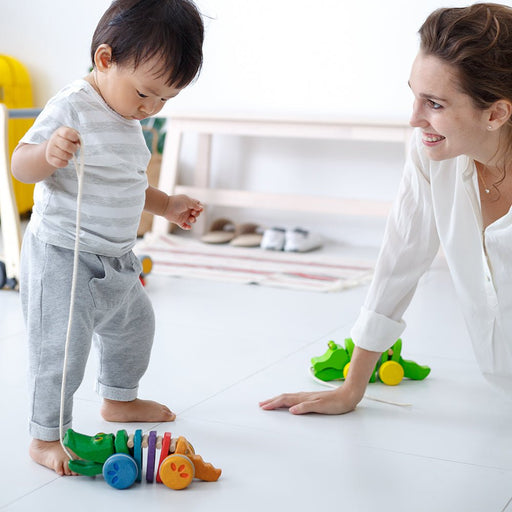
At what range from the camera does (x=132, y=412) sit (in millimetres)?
1348

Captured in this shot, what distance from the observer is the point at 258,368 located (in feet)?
5.53

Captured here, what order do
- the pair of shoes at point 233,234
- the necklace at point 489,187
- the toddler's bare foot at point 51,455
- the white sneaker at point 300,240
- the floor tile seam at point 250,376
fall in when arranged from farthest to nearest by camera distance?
the pair of shoes at point 233,234 → the white sneaker at point 300,240 → the floor tile seam at point 250,376 → the necklace at point 489,187 → the toddler's bare foot at point 51,455

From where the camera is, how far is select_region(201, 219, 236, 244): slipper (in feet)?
11.2

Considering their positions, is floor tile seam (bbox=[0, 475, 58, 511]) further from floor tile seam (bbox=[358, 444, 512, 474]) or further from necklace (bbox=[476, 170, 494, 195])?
necklace (bbox=[476, 170, 494, 195])

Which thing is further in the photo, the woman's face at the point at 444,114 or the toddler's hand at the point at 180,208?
the toddler's hand at the point at 180,208

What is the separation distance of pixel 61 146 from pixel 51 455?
0.44 m

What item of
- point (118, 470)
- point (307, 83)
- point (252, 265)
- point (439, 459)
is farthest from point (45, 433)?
point (307, 83)

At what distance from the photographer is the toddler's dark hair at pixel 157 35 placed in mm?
1145

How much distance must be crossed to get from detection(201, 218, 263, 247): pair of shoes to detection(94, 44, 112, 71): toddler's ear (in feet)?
7.09

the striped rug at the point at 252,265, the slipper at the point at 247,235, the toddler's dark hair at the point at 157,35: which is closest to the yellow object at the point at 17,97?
the striped rug at the point at 252,265

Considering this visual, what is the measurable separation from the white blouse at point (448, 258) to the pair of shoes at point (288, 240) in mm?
1853

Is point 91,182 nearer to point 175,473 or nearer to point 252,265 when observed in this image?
point 175,473

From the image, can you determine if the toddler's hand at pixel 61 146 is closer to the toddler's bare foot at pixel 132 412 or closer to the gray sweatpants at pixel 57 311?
the gray sweatpants at pixel 57 311

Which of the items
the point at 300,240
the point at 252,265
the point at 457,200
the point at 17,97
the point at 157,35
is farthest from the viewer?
the point at 17,97
